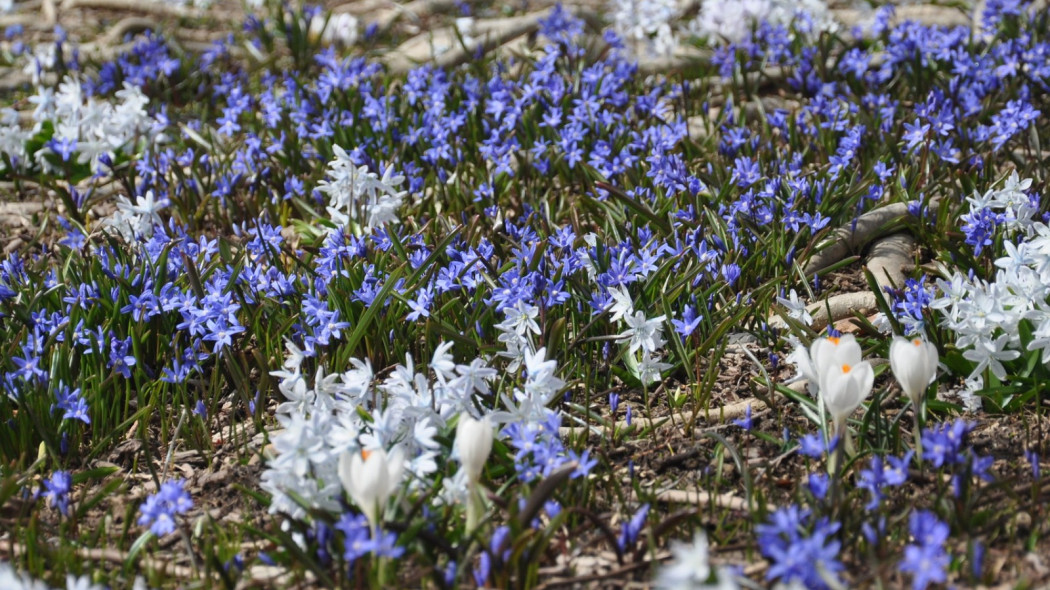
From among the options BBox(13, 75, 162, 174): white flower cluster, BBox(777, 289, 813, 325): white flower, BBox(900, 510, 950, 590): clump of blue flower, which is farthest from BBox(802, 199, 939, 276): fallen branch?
BBox(13, 75, 162, 174): white flower cluster

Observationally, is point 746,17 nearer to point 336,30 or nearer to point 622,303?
point 336,30

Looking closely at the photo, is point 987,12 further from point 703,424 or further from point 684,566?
point 684,566

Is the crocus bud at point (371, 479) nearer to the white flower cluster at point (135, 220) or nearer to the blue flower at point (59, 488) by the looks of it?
the blue flower at point (59, 488)

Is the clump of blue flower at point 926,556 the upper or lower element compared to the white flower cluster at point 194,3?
lower

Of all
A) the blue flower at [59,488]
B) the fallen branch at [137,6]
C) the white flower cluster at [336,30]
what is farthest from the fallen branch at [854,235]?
the fallen branch at [137,6]

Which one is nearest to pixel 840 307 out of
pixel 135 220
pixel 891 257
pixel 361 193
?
pixel 891 257

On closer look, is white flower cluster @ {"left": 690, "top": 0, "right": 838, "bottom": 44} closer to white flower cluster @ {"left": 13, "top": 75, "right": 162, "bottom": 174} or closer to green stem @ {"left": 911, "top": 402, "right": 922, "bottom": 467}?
white flower cluster @ {"left": 13, "top": 75, "right": 162, "bottom": 174}
